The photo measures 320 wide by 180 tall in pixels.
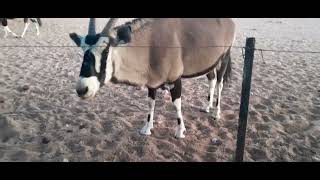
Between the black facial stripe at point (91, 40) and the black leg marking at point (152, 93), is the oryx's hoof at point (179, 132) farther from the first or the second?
the black facial stripe at point (91, 40)

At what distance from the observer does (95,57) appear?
3766 millimetres

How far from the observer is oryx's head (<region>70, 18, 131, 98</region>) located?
3746 mm

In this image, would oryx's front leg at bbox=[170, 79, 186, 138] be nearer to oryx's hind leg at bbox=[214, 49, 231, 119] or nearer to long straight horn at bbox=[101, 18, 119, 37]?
oryx's hind leg at bbox=[214, 49, 231, 119]

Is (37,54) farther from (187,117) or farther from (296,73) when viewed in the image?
(296,73)

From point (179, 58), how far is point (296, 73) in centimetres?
460

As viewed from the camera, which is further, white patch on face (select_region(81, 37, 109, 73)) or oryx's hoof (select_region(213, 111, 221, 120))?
oryx's hoof (select_region(213, 111, 221, 120))

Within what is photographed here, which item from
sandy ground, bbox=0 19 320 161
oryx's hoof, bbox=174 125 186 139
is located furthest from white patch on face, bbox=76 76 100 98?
oryx's hoof, bbox=174 125 186 139

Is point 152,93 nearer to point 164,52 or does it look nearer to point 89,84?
point 164,52

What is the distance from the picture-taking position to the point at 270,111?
5707mm

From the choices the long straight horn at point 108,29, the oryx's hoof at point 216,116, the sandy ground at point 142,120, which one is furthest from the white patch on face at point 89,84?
the oryx's hoof at point 216,116

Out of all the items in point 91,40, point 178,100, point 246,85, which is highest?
point 91,40

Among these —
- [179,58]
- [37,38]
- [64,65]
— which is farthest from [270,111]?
[37,38]

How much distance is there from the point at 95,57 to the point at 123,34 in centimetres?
46

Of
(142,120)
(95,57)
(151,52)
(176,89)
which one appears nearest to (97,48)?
(95,57)
